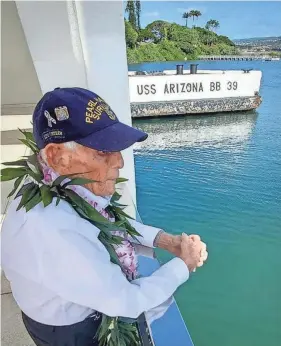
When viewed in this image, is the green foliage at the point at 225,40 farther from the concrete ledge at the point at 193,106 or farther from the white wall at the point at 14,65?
the white wall at the point at 14,65

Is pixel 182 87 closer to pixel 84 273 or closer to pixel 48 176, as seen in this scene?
pixel 48 176

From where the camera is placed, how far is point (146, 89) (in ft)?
28.7

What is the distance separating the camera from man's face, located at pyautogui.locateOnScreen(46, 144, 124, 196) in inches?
26.0

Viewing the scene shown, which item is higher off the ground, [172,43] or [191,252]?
[191,252]

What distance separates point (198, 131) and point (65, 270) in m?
7.83

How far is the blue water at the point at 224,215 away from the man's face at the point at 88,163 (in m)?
2.03

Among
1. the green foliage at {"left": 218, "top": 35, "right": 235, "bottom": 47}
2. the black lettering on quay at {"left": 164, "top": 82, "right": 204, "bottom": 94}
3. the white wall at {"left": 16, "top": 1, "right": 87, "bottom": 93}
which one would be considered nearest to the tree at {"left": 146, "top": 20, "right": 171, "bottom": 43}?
the green foliage at {"left": 218, "top": 35, "right": 235, "bottom": 47}

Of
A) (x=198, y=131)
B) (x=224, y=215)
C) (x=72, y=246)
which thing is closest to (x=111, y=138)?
(x=72, y=246)

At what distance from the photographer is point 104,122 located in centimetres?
65

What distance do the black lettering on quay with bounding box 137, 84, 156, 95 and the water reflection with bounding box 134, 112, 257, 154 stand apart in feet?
2.46

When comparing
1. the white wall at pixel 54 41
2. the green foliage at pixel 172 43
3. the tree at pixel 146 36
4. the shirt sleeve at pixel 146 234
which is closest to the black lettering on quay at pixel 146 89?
the white wall at pixel 54 41

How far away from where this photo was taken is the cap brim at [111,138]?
64cm

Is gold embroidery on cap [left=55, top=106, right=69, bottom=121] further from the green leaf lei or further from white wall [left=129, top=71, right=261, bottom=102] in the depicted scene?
white wall [left=129, top=71, right=261, bottom=102]

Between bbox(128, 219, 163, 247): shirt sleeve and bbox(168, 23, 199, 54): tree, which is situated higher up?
bbox(128, 219, 163, 247): shirt sleeve
